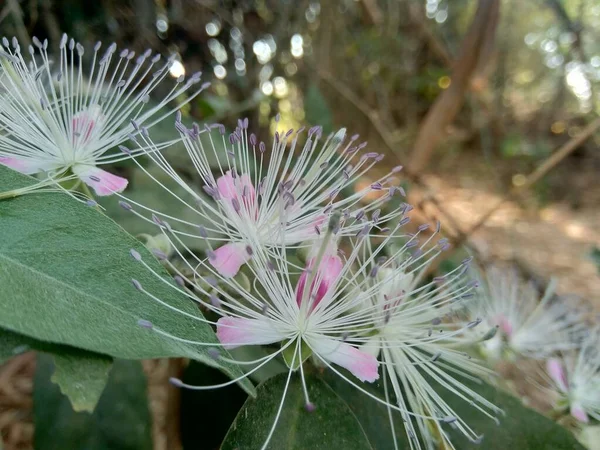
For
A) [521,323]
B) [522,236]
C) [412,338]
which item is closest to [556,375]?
[521,323]

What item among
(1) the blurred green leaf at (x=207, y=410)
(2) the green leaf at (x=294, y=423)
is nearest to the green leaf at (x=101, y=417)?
(1) the blurred green leaf at (x=207, y=410)

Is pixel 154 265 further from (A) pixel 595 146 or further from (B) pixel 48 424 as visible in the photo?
(A) pixel 595 146

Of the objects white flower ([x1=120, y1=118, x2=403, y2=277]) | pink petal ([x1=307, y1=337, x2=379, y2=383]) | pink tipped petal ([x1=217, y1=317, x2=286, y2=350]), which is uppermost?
white flower ([x1=120, y1=118, x2=403, y2=277])

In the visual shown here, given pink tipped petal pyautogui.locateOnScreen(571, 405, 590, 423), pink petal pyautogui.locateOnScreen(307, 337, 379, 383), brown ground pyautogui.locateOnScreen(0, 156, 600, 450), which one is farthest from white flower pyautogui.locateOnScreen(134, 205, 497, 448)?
brown ground pyautogui.locateOnScreen(0, 156, 600, 450)

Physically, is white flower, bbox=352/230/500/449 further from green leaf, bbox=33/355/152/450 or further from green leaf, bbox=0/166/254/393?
green leaf, bbox=33/355/152/450

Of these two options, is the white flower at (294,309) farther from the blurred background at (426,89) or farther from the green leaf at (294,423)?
the blurred background at (426,89)
